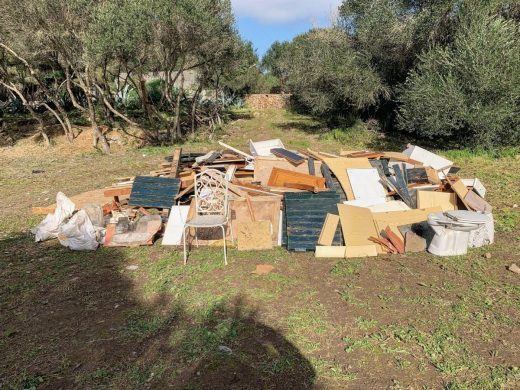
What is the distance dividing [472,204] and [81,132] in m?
16.6

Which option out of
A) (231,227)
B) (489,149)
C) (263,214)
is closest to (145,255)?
(231,227)

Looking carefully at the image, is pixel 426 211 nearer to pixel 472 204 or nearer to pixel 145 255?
pixel 472 204

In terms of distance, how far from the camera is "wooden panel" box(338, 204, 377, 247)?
224 inches

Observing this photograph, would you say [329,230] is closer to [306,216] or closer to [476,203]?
[306,216]

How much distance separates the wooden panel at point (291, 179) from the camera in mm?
6741

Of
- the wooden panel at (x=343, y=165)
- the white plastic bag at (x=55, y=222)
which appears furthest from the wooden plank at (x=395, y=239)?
the white plastic bag at (x=55, y=222)

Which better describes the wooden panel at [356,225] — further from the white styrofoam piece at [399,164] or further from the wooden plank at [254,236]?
the white styrofoam piece at [399,164]

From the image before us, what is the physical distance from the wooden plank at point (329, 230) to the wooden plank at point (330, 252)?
16 cm

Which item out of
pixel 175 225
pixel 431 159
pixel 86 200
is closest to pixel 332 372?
pixel 175 225

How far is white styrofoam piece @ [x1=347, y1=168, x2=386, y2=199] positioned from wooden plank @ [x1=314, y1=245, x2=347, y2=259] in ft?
4.90

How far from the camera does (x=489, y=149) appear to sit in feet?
37.9

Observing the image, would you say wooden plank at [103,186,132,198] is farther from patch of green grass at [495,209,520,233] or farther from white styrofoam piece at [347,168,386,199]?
patch of green grass at [495,209,520,233]

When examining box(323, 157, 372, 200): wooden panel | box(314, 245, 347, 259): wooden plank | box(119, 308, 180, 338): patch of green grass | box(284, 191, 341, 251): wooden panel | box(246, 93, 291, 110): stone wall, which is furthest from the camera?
box(246, 93, 291, 110): stone wall

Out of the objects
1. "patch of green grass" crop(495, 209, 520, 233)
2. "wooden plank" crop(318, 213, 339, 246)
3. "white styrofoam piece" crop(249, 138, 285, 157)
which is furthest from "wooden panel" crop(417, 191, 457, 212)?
"white styrofoam piece" crop(249, 138, 285, 157)
